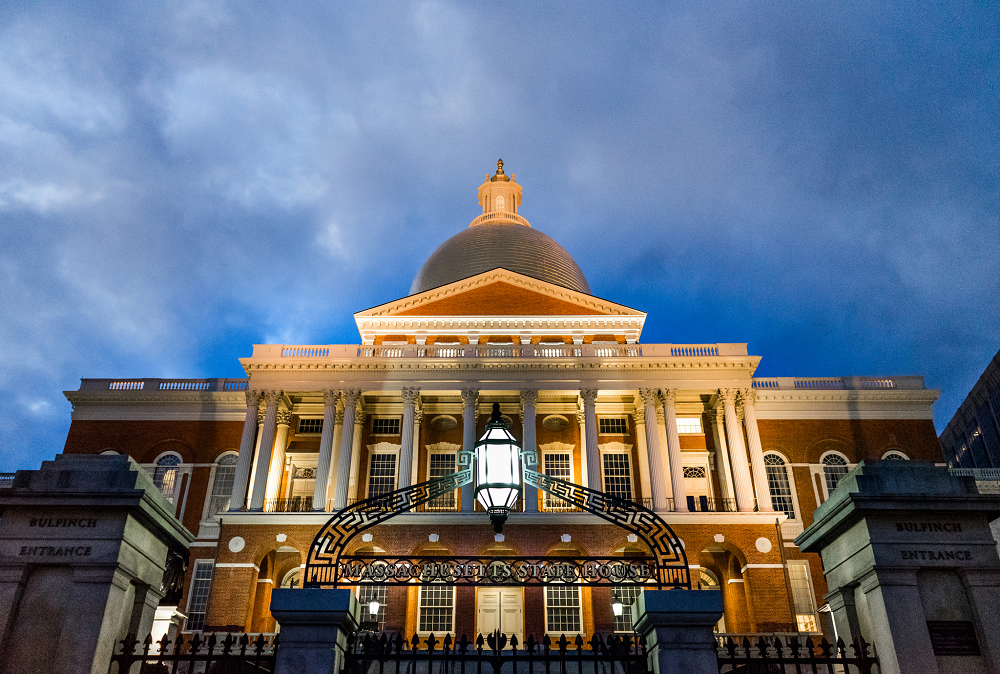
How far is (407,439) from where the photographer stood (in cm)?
3722

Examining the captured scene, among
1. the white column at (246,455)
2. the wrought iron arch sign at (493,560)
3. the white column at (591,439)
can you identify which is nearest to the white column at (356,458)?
the white column at (246,455)

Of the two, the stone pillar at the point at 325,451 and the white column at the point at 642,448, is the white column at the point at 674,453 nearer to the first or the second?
the white column at the point at 642,448

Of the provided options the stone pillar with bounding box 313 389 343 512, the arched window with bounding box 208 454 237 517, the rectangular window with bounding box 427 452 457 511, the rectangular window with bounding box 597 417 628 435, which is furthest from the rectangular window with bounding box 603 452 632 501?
the arched window with bounding box 208 454 237 517

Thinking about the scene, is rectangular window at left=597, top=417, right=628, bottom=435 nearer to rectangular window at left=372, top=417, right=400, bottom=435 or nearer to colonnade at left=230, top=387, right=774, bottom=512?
colonnade at left=230, top=387, right=774, bottom=512

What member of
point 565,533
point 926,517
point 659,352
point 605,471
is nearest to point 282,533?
point 565,533

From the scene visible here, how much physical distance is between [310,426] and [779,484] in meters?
24.4

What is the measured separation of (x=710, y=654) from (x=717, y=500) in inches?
1279

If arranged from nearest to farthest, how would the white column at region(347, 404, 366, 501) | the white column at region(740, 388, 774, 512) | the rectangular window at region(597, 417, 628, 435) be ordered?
the white column at region(740, 388, 774, 512) → the white column at region(347, 404, 366, 501) → the rectangular window at region(597, 417, 628, 435)

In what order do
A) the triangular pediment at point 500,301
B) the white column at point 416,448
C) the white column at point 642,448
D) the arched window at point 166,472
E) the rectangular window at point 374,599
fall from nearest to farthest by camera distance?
the rectangular window at point 374,599
the white column at point 416,448
the white column at point 642,448
the arched window at point 166,472
the triangular pediment at point 500,301

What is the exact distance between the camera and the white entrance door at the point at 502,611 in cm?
3406

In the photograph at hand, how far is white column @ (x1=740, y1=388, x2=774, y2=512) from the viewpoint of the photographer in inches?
1407

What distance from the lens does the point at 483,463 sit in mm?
7004

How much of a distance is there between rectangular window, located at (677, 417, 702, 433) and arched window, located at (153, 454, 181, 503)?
26.2 m

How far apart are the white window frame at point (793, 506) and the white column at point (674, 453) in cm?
408
